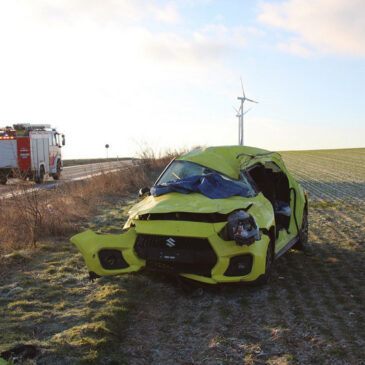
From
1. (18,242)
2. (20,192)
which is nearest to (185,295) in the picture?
(18,242)

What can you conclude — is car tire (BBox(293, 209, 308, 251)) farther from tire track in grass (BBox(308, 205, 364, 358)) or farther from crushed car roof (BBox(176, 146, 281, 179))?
crushed car roof (BBox(176, 146, 281, 179))

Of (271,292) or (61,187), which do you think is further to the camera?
(61,187)

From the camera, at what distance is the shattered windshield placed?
6.45m

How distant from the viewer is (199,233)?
5.21m

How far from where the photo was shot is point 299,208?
7.89 meters

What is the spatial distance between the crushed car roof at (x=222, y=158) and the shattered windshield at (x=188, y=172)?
3.0 inches

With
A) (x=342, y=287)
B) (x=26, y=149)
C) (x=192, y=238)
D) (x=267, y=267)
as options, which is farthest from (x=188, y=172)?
(x=26, y=149)

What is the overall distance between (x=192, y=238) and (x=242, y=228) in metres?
0.61

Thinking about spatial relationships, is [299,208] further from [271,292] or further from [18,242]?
[18,242]

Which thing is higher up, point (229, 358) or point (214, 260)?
point (214, 260)

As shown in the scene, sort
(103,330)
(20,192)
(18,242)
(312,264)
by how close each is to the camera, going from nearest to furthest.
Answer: (103,330) → (312,264) → (18,242) → (20,192)

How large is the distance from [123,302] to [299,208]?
3.82 m

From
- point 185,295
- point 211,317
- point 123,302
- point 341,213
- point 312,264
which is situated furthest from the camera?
point 341,213

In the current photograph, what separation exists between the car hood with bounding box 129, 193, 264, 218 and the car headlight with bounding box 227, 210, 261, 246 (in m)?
0.12
